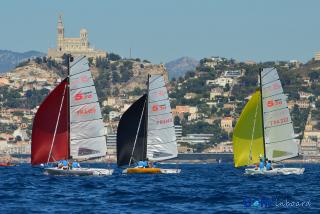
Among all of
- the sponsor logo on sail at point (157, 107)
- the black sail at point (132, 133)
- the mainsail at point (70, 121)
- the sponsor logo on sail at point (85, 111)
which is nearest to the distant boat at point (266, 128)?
the sponsor logo on sail at point (157, 107)

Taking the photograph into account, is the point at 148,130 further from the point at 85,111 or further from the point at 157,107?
the point at 85,111

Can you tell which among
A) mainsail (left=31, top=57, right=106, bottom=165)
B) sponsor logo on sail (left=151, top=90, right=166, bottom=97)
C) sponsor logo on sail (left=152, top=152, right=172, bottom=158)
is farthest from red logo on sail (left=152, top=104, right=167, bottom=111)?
mainsail (left=31, top=57, right=106, bottom=165)

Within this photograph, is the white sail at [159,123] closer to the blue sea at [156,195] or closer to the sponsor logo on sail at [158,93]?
the sponsor logo on sail at [158,93]

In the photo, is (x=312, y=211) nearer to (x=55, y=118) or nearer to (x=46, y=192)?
(x=46, y=192)

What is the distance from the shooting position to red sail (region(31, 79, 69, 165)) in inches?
3410

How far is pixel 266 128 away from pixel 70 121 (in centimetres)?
1419

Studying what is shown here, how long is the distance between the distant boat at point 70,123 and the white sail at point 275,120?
11.9 meters

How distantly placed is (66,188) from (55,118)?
14196mm

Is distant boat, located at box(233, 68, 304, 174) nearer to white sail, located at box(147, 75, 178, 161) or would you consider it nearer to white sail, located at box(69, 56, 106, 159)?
white sail, located at box(147, 75, 178, 161)

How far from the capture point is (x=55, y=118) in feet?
286

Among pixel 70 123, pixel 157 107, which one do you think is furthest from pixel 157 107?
pixel 70 123

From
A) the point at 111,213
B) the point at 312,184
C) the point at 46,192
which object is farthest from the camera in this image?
the point at 312,184

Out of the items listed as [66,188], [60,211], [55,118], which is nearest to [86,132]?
[55,118]

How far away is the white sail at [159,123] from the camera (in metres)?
95.8
